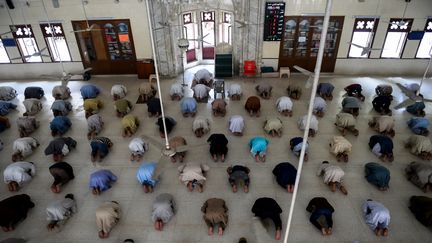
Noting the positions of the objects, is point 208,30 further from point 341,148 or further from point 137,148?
point 341,148

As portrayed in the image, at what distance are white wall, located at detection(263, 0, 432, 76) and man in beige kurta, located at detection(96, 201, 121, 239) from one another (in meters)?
8.84

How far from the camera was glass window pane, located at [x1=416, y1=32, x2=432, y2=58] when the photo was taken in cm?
1220

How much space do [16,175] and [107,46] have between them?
22.8ft

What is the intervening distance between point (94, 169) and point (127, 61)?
6178 mm

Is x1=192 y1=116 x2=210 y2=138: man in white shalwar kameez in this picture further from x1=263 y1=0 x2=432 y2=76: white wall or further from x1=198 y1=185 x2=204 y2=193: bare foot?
x1=263 y1=0 x2=432 y2=76: white wall

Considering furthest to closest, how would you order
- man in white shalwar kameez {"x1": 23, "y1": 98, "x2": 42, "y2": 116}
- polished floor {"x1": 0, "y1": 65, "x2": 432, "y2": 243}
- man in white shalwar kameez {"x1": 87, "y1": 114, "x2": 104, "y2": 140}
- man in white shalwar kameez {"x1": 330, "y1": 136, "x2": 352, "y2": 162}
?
man in white shalwar kameez {"x1": 23, "y1": 98, "x2": 42, "y2": 116}
man in white shalwar kameez {"x1": 87, "y1": 114, "x2": 104, "y2": 140}
man in white shalwar kameez {"x1": 330, "y1": 136, "x2": 352, "y2": 162}
polished floor {"x1": 0, "y1": 65, "x2": 432, "y2": 243}

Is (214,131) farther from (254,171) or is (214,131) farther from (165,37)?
(165,37)

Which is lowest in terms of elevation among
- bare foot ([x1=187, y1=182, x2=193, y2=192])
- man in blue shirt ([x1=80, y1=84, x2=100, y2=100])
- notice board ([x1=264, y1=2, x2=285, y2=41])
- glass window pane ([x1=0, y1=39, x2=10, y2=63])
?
bare foot ([x1=187, y1=182, x2=193, y2=192])

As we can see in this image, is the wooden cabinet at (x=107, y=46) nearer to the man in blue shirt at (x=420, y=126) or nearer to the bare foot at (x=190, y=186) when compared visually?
the bare foot at (x=190, y=186)

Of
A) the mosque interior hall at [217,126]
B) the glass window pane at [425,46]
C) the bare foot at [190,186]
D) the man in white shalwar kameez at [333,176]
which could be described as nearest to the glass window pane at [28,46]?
the mosque interior hall at [217,126]

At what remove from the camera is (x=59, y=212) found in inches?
259

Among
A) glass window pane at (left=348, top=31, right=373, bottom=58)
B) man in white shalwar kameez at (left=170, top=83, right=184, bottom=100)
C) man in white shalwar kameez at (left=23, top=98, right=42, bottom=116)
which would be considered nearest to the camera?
man in white shalwar kameez at (left=23, top=98, right=42, bottom=116)

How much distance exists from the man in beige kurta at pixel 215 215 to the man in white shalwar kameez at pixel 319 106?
509 cm

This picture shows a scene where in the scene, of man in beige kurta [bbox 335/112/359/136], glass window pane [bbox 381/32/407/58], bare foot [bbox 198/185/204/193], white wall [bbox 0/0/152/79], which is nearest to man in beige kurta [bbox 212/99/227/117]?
bare foot [bbox 198/185/204/193]
